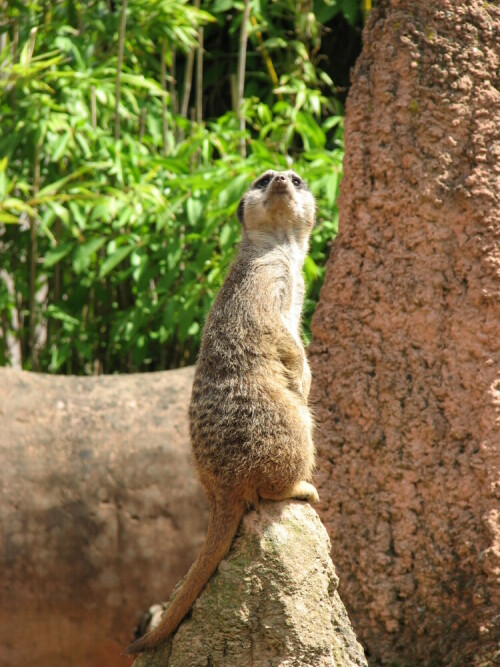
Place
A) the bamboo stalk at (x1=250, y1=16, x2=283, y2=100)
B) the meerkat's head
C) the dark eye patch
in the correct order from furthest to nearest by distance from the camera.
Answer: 1. the bamboo stalk at (x1=250, y1=16, x2=283, y2=100)
2. the dark eye patch
3. the meerkat's head

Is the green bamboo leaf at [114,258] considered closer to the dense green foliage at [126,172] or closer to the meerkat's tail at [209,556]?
the dense green foliage at [126,172]

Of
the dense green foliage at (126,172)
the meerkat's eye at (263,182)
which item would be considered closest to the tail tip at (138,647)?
the meerkat's eye at (263,182)

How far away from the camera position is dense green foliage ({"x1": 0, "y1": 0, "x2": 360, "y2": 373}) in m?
4.78

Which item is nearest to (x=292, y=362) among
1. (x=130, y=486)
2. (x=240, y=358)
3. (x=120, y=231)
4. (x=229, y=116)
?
(x=240, y=358)

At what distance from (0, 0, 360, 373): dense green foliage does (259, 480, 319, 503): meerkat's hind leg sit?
175 centimetres

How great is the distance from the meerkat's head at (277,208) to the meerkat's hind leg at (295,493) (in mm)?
914

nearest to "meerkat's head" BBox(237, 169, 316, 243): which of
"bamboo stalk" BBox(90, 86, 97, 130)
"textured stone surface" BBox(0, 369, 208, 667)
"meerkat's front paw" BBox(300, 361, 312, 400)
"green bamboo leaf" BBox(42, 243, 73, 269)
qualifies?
"meerkat's front paw" BBox(300, 361, 312, 400)

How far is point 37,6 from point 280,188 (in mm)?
2994

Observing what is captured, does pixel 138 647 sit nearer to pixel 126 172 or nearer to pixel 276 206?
pixel 276 206

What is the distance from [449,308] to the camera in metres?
3.40

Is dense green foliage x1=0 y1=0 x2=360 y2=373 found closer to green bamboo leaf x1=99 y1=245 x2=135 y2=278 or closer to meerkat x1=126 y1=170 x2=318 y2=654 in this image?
green bamboo leaf x1=99 y1=245 x2=135 y2=278

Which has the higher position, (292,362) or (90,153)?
(90,153)

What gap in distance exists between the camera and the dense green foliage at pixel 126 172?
4.78 meters

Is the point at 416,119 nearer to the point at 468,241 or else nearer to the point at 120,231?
the point at 468,241
